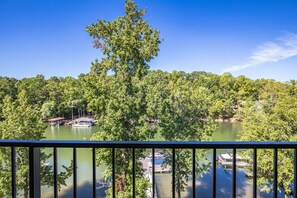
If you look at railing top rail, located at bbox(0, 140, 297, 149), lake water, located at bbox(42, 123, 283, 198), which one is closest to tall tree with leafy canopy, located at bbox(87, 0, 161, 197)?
lake water, located at bbox(42, 123, 283, 198)

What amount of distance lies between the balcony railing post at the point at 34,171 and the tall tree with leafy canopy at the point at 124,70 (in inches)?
226

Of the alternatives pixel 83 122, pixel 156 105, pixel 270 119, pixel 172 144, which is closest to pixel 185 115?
pixel 156 105

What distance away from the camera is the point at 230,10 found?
853 centimetres

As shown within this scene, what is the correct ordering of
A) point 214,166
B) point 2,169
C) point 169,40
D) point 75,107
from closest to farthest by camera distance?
point 214,166 < point 2,169 < point 75,107 < point 169,40

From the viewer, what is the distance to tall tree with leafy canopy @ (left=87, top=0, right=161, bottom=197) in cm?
737

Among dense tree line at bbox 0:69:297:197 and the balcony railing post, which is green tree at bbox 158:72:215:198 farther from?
the balcony railing post

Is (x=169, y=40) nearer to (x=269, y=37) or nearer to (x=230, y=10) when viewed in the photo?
(x=230, y=10)

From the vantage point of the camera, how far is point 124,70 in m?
7.55

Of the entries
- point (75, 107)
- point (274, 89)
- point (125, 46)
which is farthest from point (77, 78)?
A: point (274, 89)

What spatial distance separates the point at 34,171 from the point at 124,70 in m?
6.23

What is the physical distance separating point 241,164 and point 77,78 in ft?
20.6

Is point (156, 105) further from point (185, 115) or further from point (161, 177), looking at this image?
point (161, 177)

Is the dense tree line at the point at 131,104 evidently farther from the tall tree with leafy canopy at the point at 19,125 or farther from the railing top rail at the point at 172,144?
the railing top rail at the point at 172,144

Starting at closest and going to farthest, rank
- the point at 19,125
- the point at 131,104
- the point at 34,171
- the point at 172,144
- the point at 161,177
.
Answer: the point at 172,144 < the point at 34,171 < the point at 19,125 < the point at 131,104 < the point at 161,177
